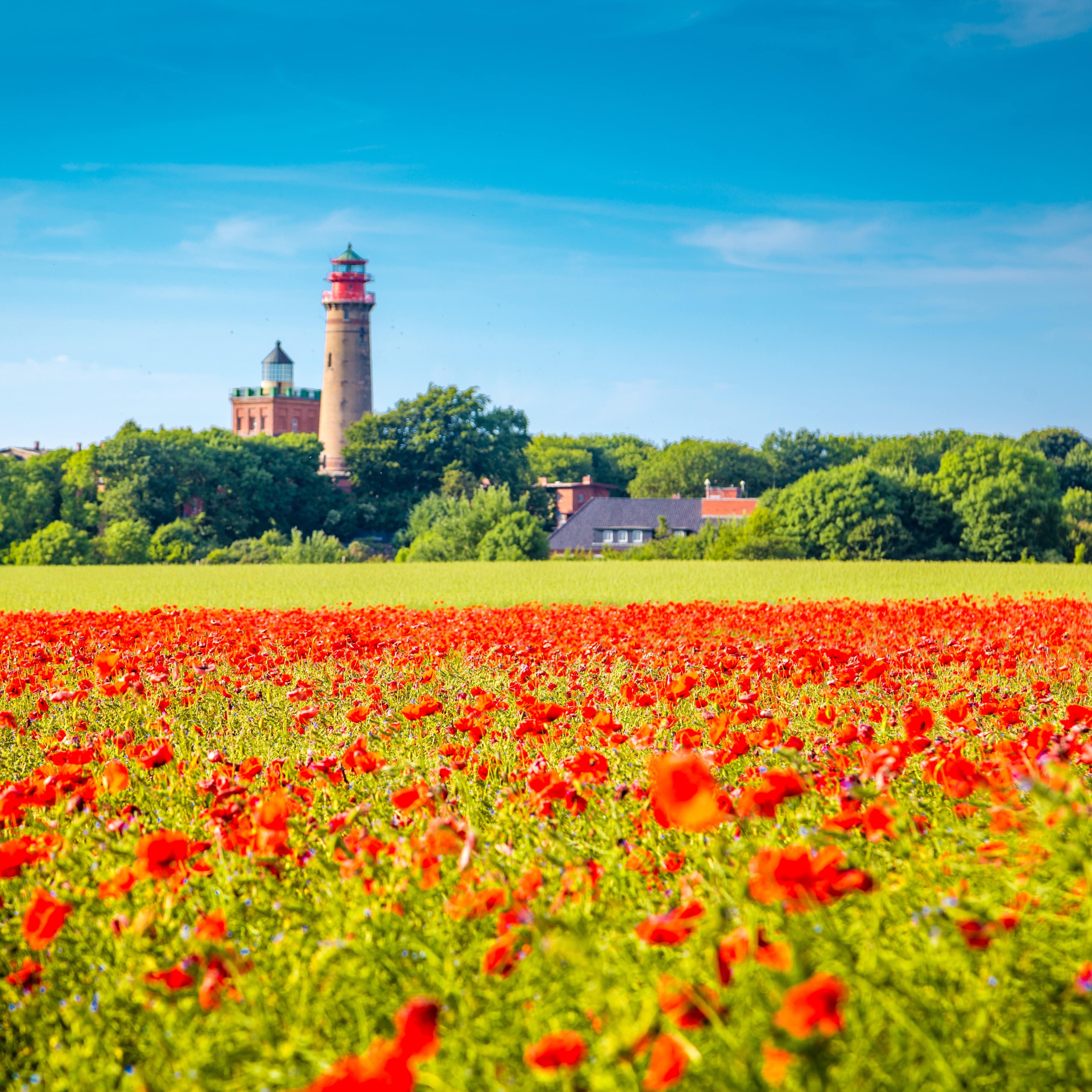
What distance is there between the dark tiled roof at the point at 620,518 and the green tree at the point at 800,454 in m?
22.6

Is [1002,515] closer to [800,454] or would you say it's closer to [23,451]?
[800,454]

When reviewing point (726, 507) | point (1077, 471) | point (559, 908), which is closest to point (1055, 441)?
point (1077, 471)

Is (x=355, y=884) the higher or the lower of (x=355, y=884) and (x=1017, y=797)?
the lower

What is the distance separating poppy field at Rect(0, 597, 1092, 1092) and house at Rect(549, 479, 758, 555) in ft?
247

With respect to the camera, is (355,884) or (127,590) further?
(127,590)

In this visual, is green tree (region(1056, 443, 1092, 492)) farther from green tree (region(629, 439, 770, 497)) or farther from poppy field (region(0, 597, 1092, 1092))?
poppy field (region(0, 597, 1092, 1092))

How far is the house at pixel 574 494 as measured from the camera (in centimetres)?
10338

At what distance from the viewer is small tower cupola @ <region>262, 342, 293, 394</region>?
133 meters

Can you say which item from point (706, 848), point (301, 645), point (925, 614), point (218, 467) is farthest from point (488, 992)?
point (218, 467)

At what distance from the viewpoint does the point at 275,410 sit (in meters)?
126

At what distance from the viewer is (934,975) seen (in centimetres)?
256

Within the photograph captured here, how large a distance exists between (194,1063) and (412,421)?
78.8m

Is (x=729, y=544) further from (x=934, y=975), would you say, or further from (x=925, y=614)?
(x=934, y=975)

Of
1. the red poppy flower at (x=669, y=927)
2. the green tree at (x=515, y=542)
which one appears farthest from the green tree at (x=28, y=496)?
the red poppy flower at (x=669, y=927)
